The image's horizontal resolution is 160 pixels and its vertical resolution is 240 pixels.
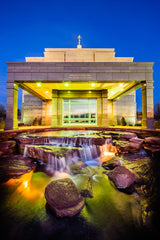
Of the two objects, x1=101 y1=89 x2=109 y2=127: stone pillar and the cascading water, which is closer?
the cascading water

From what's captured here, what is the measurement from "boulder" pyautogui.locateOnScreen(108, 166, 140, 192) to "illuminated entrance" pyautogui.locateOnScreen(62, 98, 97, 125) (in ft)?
36.3

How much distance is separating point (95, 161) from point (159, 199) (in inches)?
114

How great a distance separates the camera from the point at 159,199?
2871 mm

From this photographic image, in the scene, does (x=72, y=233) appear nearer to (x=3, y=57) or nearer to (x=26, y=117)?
(x=26, y=117)

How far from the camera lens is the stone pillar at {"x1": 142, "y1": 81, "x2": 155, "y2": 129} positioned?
30.5ft

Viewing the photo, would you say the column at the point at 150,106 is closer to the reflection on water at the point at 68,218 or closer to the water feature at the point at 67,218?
the water feature at the point at 67,218

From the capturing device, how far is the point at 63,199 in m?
2.48

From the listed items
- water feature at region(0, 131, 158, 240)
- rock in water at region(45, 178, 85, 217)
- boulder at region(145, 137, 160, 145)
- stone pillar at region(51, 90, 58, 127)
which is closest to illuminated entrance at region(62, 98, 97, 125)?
stone pillar at region(51, 90, 58, 127)

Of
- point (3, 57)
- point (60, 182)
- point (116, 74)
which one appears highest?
point (3, 57)

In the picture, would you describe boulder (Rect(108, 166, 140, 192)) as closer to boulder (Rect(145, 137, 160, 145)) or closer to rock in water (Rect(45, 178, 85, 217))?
rock in water (Rect(45, 178, 85, 217))

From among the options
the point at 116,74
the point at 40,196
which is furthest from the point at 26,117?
the point at 40,196

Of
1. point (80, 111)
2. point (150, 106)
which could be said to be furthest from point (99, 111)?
point (150, 106)

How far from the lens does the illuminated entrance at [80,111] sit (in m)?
14.7

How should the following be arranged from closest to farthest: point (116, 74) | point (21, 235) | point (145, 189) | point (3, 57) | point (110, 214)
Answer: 1. point (21, 235)
2. point (110, 214)
3. point (145, 189)
4. point (116, 74)
5. point (3, 57)
